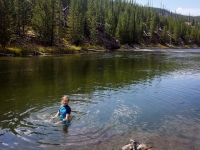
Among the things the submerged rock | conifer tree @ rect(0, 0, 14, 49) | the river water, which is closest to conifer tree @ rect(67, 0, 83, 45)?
conifer tree @ rect(0, 0, 14, 49)

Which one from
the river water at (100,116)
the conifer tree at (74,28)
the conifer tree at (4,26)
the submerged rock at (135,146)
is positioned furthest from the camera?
the conifer tree at (74,28)

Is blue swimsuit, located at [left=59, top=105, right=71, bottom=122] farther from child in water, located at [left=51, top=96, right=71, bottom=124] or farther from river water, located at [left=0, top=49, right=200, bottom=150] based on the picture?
river water, located at [left=0, top=49, right=200, bottom=150]

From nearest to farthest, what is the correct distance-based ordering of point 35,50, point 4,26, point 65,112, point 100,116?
point 65,112 → point 100,116 → point 4,26 → point 35,50

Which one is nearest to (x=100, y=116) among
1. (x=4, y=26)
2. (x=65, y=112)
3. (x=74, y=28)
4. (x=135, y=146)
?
(x=65, y=112)

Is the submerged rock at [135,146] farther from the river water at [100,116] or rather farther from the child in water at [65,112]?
the child in water at [65,112]

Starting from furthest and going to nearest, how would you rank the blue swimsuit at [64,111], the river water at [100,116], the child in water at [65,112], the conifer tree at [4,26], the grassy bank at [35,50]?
1. the grassy bank at [35,50]
2. the conifer tree at [4,26]
3. the blue swimsuit at [64,111]
4. the child in water at [65,112]
5. the river water at [100,116]

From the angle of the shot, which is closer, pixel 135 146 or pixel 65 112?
pixel 135 146

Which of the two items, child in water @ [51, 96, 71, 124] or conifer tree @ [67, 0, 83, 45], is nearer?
child in water @ [51, 96, 71, 124]

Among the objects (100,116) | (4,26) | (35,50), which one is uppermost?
(4,26)

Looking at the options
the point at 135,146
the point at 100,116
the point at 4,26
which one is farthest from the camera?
the point at 4,26

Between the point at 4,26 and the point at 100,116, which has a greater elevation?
the point at 4,26

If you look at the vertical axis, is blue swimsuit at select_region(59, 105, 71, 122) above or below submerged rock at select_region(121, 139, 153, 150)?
above

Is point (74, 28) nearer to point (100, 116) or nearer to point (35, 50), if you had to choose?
point (35, 50)

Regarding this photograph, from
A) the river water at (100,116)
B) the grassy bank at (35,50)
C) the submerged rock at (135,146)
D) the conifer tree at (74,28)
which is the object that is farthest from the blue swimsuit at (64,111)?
the conifer tree at (74,28)
